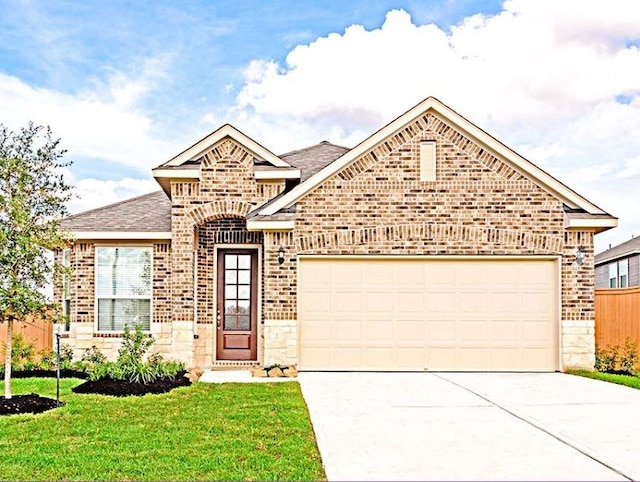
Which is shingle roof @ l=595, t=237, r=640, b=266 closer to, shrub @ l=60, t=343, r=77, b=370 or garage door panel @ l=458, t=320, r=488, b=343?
garage door panel @ l=458, t=320, r=488, b=343

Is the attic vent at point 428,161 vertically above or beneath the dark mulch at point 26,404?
above

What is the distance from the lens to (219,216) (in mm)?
16031

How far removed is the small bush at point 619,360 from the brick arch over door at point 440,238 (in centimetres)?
281

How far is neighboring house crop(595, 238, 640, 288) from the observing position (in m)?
28.6

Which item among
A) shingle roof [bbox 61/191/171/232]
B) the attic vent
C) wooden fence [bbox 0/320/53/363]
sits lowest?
wooden fence [bbox 0/320/53/363]

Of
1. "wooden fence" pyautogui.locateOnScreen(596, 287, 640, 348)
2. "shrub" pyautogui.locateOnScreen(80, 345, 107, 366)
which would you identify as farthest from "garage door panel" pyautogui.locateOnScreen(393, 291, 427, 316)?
"shrub" pyautogui.locateOnScreen(80, 345, 107, 366)

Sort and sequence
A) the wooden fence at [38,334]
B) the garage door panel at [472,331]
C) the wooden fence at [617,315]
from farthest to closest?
the wooden fence at [38,334], the wooden fence at [617,315], the garage door panel at [472,331]

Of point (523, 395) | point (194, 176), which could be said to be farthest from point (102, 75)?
point (523, 395)

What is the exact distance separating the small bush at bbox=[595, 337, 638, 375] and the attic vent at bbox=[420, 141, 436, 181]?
18.0 feet

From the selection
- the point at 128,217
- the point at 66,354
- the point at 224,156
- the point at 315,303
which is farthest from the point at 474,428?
the point at 128,217

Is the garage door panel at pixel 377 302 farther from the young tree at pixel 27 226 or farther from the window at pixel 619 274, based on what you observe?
the window at pixel 619 274

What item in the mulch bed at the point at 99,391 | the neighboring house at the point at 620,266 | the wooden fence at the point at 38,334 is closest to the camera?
the mulch bed at the point at 99,391

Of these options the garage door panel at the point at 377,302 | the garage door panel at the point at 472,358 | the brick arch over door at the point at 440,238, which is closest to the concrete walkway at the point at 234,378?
the garage door panel at the point at 377,302

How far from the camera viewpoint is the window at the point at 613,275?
30.8 metres
